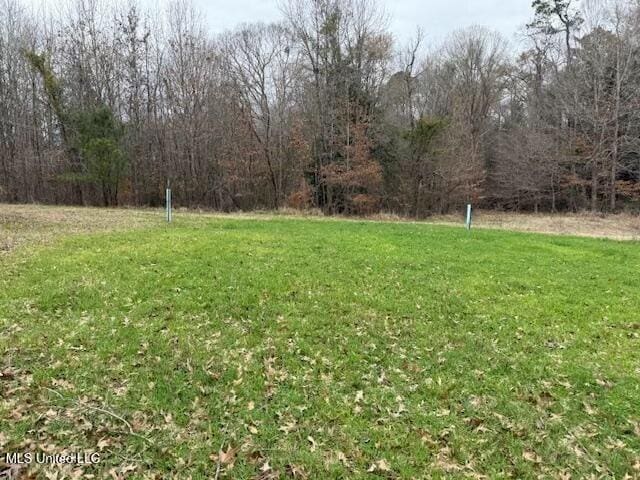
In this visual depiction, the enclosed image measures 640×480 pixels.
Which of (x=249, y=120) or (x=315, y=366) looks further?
(x=249, y=120)

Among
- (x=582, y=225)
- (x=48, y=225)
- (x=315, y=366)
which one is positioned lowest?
(x=315, y=366)

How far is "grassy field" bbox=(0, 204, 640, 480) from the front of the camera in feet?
10.7

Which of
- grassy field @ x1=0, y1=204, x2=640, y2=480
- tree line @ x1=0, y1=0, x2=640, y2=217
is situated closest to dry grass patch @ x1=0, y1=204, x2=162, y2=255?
grassy field @ x1=0, y1=204, x2=640, y2=480

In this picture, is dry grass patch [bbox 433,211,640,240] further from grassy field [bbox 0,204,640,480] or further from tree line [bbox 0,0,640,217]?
grassy field [bbox 0,204,640,480]

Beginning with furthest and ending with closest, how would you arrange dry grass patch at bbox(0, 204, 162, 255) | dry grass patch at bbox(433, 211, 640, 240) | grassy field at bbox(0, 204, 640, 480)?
dry grass patch at bbox(433, 211, 640, 240) → dry grass patch at bbox(0, 204, 162, 255) → grassy field at bbox(0, 204, 640, 480)

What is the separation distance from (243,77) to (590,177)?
846 inches

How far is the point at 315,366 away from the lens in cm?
448

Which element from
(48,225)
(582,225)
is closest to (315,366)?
(48,225)

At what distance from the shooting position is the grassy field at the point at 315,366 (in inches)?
128

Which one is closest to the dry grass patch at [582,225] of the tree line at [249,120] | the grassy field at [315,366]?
the tree line at [249,120]

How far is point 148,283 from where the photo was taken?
6.36 m

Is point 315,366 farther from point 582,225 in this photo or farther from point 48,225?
point 582,225

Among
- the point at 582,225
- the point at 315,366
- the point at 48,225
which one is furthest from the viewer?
the point at 582,225

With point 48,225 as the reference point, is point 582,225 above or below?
above
